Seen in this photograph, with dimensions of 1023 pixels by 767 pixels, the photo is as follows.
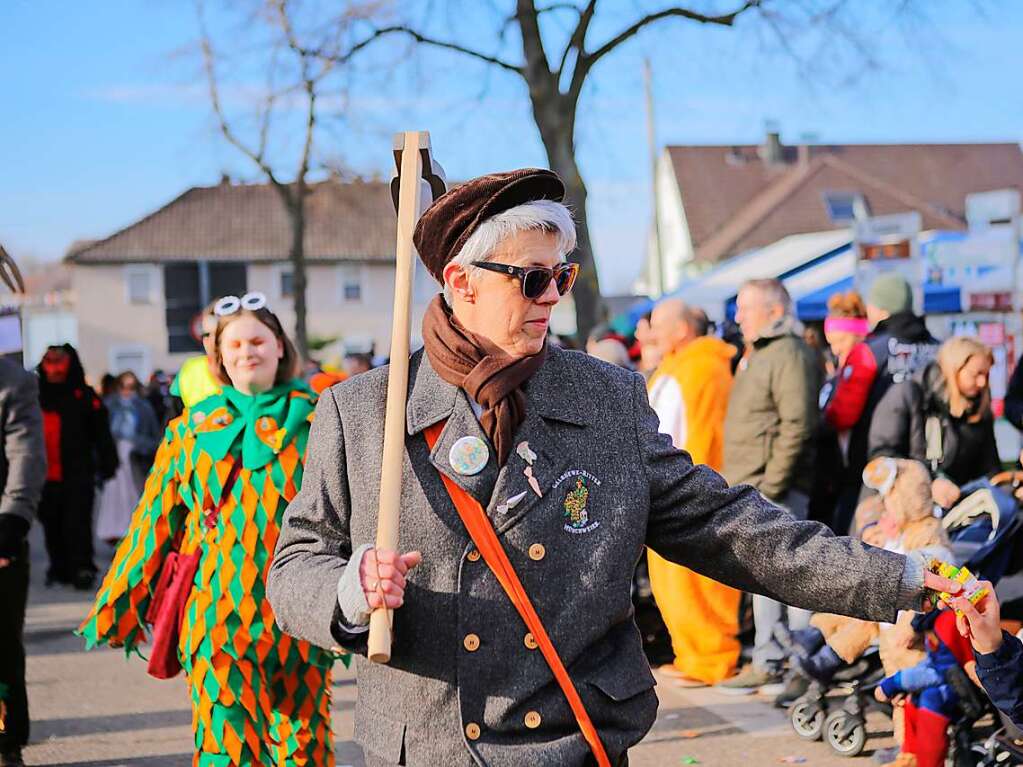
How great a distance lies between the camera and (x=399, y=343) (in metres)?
2.52

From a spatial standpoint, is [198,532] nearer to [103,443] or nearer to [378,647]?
[378,647]

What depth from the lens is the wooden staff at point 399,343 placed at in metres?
2.30

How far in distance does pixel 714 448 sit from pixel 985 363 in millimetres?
1485

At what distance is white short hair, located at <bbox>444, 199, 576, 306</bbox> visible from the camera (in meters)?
2.56

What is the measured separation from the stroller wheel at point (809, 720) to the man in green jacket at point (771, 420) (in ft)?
2.88

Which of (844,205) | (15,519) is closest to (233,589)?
(15,519)

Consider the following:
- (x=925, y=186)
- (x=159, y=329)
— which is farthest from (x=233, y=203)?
(x=925, y=186)

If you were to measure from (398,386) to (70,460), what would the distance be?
360 inches

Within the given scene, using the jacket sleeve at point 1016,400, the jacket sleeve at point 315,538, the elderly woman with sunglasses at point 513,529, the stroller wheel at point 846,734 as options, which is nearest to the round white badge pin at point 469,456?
the elderly woman with sunglasses at point 513,529

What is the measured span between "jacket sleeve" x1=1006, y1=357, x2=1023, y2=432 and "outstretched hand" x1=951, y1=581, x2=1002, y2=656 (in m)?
4.42

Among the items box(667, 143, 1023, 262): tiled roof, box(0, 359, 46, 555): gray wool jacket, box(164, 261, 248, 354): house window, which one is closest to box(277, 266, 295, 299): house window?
box(164, 261, 248, 354): house window

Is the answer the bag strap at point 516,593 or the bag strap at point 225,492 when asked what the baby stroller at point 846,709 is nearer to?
the bag strap at point 225,492

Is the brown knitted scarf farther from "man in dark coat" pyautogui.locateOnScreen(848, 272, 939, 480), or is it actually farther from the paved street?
"man in dark coat" pyautogui.locateOnScreen(848, 272, 939, 480)

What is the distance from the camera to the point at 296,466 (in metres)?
4.47
